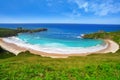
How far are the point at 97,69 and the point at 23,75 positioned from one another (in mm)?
5801

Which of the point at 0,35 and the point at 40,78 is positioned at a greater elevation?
the point at 40,78

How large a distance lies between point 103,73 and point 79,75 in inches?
73.8

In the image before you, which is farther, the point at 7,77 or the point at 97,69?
the point at 97,69

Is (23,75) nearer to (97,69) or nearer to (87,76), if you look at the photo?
(87,76)

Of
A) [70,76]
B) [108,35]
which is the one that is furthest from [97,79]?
[108,35]

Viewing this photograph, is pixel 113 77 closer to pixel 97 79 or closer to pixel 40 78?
pixel 97 79

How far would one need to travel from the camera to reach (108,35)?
10912 cm

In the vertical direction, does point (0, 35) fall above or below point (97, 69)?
below

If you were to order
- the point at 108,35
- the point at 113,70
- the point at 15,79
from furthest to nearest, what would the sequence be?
the point at 108,35, the point at 113,70, the point at 15,79

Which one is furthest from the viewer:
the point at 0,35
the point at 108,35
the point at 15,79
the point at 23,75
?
the point at 0,35

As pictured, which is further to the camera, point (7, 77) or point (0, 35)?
point (0, 35)

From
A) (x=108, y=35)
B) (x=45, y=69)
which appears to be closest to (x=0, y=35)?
(x=108, y=35)

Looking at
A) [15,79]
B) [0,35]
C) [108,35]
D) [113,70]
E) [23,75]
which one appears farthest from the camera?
[0,35]

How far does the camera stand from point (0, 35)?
118m
